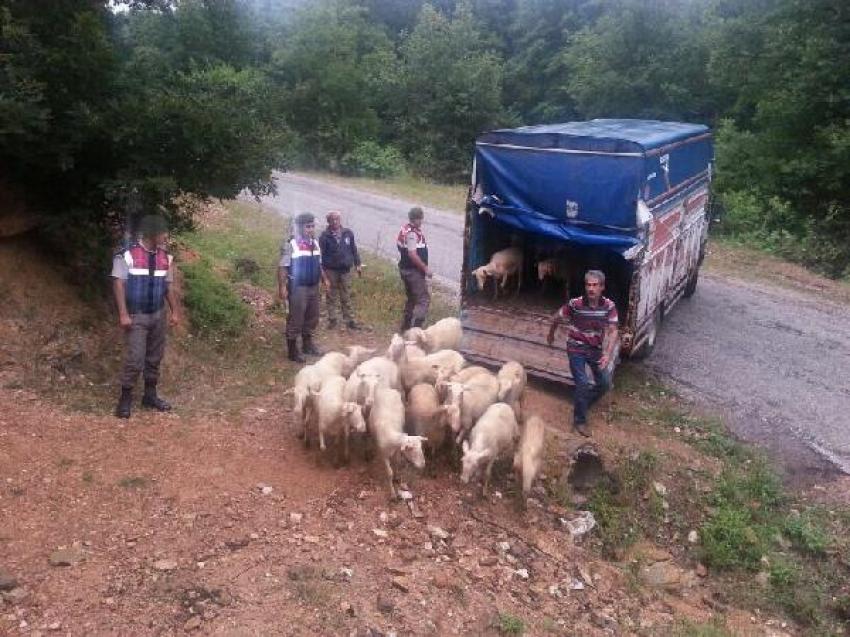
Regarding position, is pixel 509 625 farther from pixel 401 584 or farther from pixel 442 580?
pixel 401 584

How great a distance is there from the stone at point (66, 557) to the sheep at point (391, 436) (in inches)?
96.7

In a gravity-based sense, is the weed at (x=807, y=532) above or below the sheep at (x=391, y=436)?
below

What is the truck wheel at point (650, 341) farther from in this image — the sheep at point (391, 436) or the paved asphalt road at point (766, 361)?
the sheep at point (391, 436)

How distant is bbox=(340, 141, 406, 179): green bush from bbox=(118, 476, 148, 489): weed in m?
26.0

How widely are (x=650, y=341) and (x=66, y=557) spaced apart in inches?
319

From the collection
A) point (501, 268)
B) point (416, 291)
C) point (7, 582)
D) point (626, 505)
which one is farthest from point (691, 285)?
point (7, 582)

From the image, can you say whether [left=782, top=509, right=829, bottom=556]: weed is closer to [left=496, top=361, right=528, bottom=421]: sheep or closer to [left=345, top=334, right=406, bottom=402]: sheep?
[left=496, top=361, right=528, bottom=421]: sheep

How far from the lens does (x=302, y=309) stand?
923 cm

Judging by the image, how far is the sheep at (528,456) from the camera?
705 centimetres

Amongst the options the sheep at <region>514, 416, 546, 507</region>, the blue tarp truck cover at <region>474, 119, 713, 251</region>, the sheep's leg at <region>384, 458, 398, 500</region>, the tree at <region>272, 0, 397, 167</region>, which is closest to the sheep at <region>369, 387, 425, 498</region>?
the sheep's leg at <region>384, 458, 398, 500</region>

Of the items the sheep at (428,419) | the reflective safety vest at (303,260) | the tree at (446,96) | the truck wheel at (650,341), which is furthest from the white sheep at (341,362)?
the tree at (446,96)

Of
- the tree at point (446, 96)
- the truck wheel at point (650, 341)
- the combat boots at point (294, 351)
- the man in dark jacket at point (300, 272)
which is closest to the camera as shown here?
the man in dark jacket at point (300, 272)

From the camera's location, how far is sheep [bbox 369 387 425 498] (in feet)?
21.9

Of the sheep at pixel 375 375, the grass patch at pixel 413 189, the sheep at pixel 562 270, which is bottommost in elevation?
the grass patch at pixel 413 189
